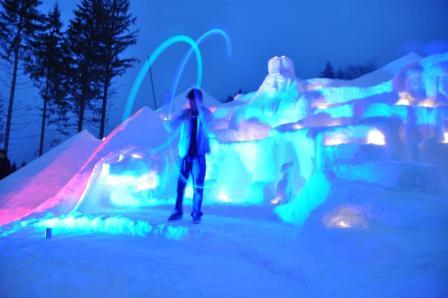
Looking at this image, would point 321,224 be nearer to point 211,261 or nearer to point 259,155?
point 211,261

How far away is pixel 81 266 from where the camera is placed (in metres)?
3.72

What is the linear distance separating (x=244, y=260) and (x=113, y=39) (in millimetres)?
23703

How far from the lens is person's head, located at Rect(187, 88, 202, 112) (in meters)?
5.60

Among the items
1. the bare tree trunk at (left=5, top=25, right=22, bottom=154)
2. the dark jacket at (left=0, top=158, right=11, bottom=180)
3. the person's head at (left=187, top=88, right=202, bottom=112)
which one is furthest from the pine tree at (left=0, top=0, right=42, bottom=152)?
the person's head at (left=187, top=88, right=202, bottom=112)

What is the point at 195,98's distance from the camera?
5617 millimetres

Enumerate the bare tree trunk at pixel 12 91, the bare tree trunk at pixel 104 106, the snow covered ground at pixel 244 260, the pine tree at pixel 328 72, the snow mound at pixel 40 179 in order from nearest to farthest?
the snow covered ground at pixel 244 260
the snow mound at pixel 40 179
the bare tree trunk at pixel 12 91
the bare tree trunk at pixel 104 106
the pine tree at pixel 328 72

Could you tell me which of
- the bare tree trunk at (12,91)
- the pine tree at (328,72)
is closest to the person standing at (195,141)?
the bare tree trunk at (12,91)

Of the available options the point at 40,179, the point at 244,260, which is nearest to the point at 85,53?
the point at 40,179

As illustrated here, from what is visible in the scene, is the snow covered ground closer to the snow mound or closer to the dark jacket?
the snow mound

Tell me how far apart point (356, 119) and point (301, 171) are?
3.43 metres

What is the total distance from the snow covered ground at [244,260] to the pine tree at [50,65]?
2051cm

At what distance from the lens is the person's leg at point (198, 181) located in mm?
5547

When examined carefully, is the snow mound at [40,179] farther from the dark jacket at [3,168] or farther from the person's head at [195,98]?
the person's head at [195,98]

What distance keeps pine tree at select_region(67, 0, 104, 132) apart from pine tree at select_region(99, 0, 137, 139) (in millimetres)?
345
